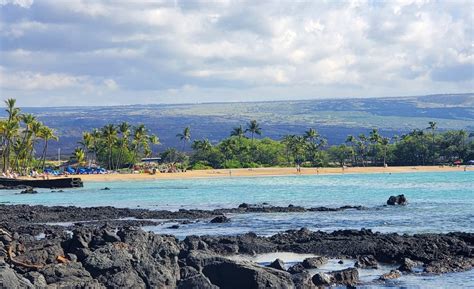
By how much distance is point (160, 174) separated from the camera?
119938 mm

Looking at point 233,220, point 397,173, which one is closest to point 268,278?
point 233,220

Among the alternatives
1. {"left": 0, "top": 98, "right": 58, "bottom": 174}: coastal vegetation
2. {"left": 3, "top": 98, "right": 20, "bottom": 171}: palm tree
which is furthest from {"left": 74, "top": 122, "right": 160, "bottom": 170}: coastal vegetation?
{"left": 3, "top": 98, "right": 20, "bottom": 171}: palm tree

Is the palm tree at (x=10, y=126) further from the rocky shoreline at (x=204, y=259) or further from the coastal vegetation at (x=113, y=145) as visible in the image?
the rocky shoreline at (x=204, y=259)

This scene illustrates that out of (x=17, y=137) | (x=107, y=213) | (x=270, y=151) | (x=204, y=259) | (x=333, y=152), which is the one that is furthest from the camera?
(x=333, y=152)

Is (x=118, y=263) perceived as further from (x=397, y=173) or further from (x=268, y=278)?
(x=397, y=173)

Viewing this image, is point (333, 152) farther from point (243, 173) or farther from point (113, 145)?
point (113, 145)

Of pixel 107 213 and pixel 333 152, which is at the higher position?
pixel 107 213

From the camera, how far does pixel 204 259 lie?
21.7 metres

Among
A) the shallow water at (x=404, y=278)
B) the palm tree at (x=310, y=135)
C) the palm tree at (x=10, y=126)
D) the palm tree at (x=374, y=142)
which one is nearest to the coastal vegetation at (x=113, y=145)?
the palm tree at (x=10, y=126)

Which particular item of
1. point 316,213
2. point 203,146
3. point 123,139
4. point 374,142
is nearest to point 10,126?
point 123,139

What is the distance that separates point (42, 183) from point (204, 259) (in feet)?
231

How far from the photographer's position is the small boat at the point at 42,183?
88.6m

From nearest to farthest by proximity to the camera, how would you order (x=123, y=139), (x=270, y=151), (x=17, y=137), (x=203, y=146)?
(x=17, y=137)
(x=123, y=139)
(x=270, y=151)
(x=203, y=146)

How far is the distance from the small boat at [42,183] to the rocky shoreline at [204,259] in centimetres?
5953
